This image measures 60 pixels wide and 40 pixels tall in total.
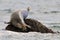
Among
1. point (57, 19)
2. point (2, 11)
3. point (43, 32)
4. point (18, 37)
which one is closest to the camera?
point (18, 37)

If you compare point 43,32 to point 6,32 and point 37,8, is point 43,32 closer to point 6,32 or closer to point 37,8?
point 6,32

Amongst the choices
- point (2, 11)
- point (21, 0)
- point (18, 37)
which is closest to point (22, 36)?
point (18, 37)

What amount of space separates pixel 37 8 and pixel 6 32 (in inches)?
285

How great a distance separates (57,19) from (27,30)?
3516 millimetres

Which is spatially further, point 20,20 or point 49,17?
point 49,17

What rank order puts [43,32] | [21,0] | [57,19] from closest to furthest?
[43,32] → [57,19] → [21,0]

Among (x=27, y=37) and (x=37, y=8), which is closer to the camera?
(x=27, y=37)

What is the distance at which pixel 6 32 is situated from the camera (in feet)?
27.0

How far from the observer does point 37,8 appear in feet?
50.4

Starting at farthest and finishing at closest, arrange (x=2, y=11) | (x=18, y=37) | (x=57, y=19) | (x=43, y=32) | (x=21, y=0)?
(x=21, y=0) → (x=2, y=11) → (x=57, y=19) → (x=43, y=32) → (x=18, y=37)

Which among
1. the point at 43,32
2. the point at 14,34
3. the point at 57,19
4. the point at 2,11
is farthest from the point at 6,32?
the point at 2,11

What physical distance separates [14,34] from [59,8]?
7.24 m

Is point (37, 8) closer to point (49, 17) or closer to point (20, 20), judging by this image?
point (49, 17)

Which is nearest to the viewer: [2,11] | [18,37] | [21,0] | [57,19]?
[18,37]
